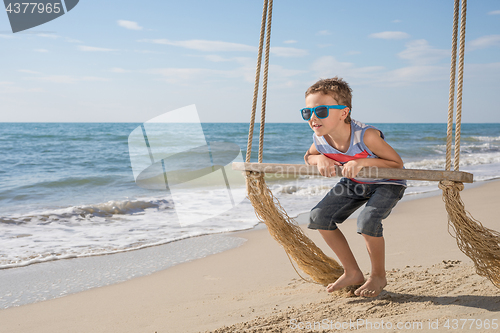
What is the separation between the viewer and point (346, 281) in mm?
2463

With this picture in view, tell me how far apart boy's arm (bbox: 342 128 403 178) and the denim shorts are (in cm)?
16

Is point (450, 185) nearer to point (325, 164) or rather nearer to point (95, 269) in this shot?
point (325, 164)

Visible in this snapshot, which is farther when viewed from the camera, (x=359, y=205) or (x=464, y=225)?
(x=359, y=205)

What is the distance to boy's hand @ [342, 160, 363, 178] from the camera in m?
2.11

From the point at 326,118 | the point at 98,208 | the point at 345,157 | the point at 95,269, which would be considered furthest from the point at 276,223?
the point at 98,208

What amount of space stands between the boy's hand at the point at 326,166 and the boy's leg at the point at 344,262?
0.45 meters

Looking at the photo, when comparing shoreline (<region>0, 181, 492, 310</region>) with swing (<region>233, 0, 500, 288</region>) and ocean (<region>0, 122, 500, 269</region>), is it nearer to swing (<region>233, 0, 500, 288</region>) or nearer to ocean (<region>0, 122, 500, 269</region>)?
ocean (<region>0, 122, 500, 269</region>)

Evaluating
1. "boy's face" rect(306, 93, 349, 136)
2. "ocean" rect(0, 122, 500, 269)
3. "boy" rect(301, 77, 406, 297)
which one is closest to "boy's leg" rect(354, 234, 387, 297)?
"boy" rect(301, 77, 406, 297)

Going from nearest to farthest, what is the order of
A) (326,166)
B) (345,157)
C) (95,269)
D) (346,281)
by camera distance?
(326,166) → (345,157) → (346,281) → (95,269)

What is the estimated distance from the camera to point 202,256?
3809 mm

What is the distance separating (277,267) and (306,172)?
1.39 meters

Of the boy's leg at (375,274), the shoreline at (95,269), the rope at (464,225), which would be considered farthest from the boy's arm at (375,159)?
the shoreline at (95,269)

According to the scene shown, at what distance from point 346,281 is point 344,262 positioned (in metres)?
0.12

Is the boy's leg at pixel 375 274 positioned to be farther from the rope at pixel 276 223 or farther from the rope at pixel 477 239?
the rope at pixel 477 239
